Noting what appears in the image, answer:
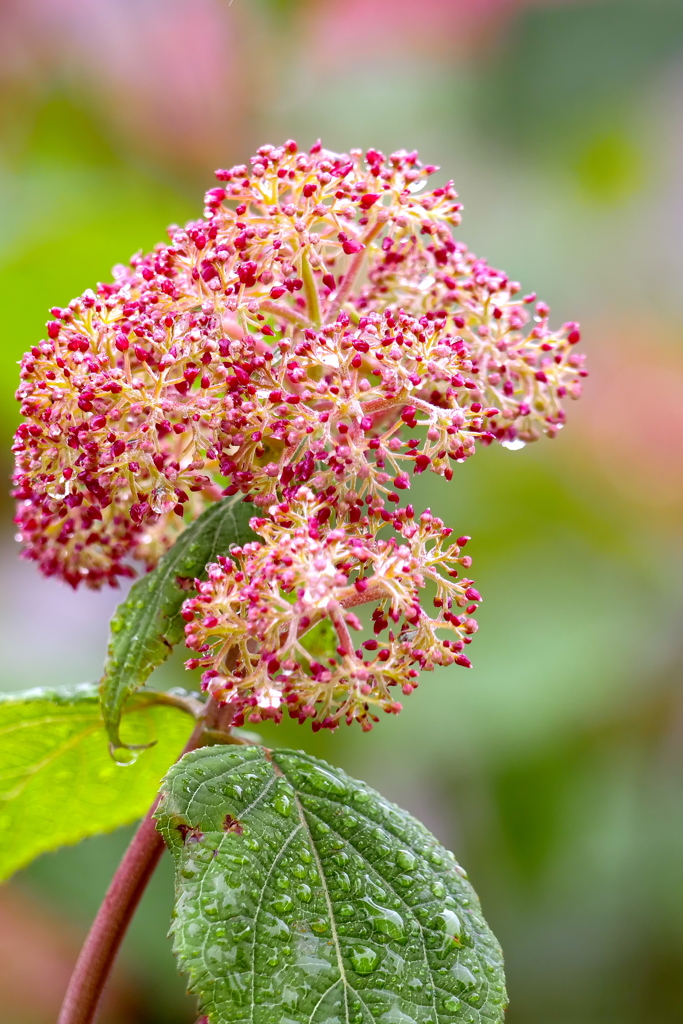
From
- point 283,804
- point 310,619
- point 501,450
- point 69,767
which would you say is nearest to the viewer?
point 310,619

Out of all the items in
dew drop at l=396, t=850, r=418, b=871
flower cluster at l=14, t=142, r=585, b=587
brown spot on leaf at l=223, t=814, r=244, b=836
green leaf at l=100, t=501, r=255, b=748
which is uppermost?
flower cluster at l=14, t=142, r=585, b=587

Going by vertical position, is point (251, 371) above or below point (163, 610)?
above

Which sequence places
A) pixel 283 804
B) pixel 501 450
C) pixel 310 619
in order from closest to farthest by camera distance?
pixel 310 619, pixel 283 804, pixel 501 450

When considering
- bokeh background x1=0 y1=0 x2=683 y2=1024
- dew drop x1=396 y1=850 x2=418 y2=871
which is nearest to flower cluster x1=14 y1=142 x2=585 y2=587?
dew drop x1=396 y1=850 x2=418 y2=871

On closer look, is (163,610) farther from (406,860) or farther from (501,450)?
(501,450)

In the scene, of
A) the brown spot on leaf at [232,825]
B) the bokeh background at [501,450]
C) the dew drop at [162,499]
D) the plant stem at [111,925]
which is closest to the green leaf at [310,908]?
the brown spot on leaf at [232,825]

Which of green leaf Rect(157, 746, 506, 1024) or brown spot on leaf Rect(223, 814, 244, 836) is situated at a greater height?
brown spot on leaf Rect(223, 814, 244, 836)

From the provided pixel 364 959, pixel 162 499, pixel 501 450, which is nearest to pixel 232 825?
pixel 364 959

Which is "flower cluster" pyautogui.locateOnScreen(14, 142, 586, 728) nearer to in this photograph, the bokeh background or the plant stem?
the plant stem
